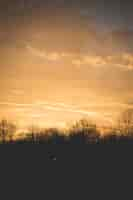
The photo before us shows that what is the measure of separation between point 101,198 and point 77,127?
1114cm

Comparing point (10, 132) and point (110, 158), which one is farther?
point (10, 132)

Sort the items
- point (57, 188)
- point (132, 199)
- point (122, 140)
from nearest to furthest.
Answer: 1. point (132, 199)
2. point (57, 188)
3. point (122, 140)

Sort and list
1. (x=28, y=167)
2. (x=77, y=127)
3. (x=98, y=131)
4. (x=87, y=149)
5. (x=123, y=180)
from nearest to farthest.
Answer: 1. (x=123, y=180)
2. (x=28, y=167)
3. (x=87, y=149)
4. (x=98, y=131)
5. (x=77, y=127)

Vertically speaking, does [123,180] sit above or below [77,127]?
below

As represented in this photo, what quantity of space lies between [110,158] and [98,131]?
18.3 ft

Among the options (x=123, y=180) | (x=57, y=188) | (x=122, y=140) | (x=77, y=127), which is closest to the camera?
(x=57, y=188)

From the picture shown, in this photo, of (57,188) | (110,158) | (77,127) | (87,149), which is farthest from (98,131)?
(57,188)

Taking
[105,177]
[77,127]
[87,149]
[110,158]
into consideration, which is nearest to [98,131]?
[77,127]

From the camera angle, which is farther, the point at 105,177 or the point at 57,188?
the point at 105,177

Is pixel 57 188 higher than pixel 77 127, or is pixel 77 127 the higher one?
pixel 77 127

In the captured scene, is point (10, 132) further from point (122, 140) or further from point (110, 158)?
point (110, 158)

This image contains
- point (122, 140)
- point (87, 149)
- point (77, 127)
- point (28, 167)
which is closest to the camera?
point (28, 167)

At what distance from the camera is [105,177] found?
40.4 feet

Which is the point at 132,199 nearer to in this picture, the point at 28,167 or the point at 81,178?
the point at 81,178
